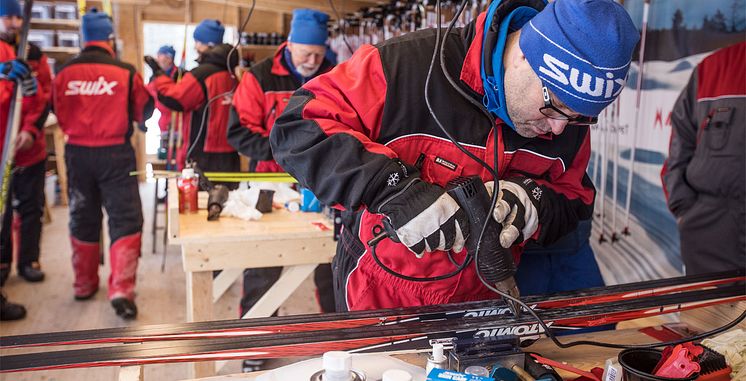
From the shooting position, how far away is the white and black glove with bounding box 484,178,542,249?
1261mm

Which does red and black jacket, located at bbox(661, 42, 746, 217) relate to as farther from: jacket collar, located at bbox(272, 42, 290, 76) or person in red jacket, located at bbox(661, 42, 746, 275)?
jacket collar, located at bbox(272, 42, 290, 76)

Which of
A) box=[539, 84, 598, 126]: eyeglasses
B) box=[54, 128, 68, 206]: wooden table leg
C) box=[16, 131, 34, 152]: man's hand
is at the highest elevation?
box=[539, 84, 598, 126]: eyeglasses

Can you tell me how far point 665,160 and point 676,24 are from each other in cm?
56

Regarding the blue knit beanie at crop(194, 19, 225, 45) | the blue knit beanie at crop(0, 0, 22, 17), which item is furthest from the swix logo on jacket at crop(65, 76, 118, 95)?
the blue knit beanie at crop(194, 19, 225, 45)

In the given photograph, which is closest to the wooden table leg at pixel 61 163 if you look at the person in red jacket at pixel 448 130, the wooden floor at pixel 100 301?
the wooden floor at pixel 100 301

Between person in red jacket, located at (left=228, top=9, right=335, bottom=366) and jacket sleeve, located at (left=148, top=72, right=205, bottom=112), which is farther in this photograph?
jacket sleeve, located at (left=148, top=72, right=205, bottom=112)

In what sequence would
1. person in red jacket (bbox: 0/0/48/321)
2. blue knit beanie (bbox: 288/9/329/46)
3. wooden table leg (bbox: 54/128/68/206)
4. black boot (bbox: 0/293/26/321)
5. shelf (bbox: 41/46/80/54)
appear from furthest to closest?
wooden table leg (bbox: 54/128/68/206) → shelf (bbox: 41/46/80/54) → black boot (bbox: 0/293/26/321) → person in red jacket (bbox: 0/0/48/321) → blue knit beanie (bbox: 288/9/329/46)

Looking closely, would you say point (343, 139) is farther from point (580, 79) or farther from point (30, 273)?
point (30, 273)

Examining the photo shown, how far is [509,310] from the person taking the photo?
1.23 metres

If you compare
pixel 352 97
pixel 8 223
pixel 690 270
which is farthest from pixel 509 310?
pixel 8 223

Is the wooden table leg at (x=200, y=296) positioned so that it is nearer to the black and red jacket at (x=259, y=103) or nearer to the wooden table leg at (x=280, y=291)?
the wooden table leg at (x=280, y=291)

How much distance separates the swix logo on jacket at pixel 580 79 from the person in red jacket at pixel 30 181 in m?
3.45

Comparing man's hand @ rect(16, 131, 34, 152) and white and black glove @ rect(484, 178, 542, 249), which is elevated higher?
white and black glove @ rect(484, 178, 542, 249)

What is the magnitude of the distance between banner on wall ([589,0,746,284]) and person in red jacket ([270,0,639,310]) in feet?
4.23
